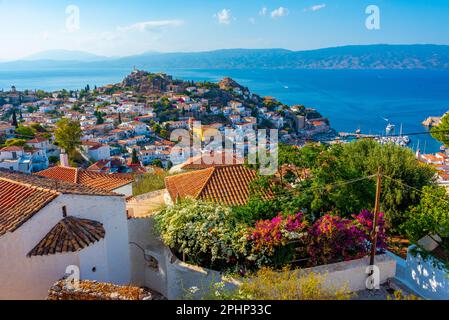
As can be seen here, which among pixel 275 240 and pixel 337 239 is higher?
pixel 275 240

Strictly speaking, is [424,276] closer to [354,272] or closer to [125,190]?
[354,272]

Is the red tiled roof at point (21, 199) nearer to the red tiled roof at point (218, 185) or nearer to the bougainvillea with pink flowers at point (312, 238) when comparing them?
the red tiled roof at point (218, 185)

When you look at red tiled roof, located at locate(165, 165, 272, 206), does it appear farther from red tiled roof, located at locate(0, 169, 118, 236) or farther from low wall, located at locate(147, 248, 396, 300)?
red tiled roof, located at locate(0, 169, 118, 236)

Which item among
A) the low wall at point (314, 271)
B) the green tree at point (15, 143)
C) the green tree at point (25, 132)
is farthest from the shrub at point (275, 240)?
the green tree at point (25, 132)

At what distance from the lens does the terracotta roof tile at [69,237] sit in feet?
22.2

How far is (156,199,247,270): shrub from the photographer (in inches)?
279

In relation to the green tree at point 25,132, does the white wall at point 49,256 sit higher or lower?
higher

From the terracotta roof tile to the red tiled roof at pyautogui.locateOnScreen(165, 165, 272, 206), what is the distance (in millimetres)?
2963

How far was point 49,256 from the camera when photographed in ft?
22.2

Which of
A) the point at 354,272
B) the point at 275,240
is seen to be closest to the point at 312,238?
the point at 275,240

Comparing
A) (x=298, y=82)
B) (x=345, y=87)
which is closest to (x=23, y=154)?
(x=345, y=87)

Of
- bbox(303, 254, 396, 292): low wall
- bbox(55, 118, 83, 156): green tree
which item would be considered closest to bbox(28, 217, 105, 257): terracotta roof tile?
bbox(303, 254, 396, 292): low wall

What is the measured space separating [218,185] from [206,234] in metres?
3.44

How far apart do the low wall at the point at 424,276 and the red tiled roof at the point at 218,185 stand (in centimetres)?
352
